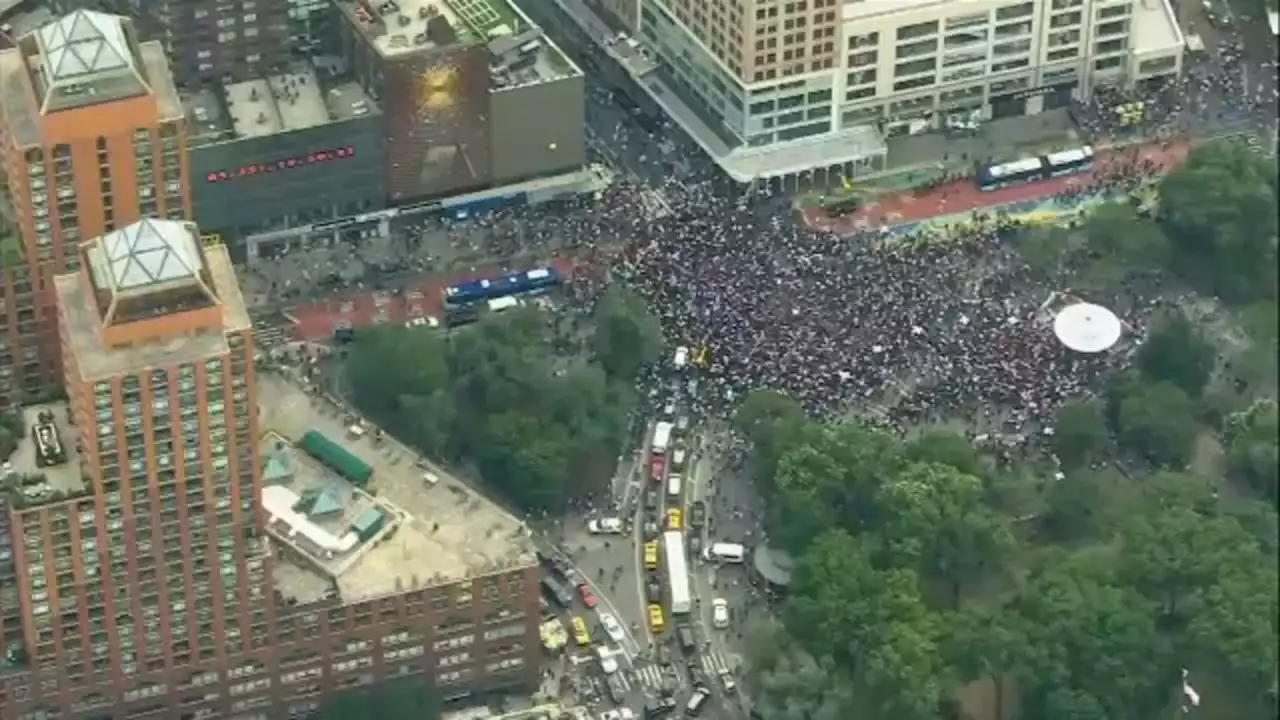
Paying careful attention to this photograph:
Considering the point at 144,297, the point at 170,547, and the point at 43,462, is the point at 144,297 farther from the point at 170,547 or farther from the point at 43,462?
the point at 170,547

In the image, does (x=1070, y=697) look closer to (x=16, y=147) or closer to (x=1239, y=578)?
(x=1239, y=578)

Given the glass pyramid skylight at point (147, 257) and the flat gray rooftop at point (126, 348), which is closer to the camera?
the flat gray rooftop at point (126, 348)

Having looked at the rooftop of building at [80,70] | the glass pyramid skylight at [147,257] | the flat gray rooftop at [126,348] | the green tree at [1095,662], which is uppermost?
the rooftop of building at [80,70]

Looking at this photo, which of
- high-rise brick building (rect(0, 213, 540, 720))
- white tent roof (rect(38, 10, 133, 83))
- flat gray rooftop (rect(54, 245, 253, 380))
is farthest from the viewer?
white tent roof (rect(38, 10, 133, 83))

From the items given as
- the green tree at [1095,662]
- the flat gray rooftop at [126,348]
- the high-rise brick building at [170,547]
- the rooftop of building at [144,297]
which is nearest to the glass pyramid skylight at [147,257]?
the rooftop of building at [144,297]

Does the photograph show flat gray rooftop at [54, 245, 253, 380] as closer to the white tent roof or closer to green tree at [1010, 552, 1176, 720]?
the white tent roof

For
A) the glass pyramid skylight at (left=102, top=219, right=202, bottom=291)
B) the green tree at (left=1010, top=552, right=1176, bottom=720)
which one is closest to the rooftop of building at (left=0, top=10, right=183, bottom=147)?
the glass pyramid skylight at (left=102, top=219, right=202, bottom=291)

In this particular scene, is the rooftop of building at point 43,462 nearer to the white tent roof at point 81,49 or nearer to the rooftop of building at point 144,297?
the rooftop of building at point 144,297
